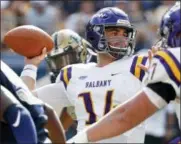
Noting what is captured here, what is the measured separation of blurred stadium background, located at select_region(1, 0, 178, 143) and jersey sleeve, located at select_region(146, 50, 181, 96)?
246 inches

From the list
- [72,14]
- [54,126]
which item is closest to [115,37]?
[54,126]

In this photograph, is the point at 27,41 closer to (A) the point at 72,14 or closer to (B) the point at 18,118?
(B) the point at 18,118

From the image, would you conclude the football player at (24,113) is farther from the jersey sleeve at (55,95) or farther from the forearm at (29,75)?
the jersey sleeve at (55,95)

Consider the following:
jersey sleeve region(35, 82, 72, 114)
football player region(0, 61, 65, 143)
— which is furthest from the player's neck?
football player region(0, 61, 65, 143)

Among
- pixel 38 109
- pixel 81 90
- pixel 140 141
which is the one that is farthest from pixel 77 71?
pixel 38 109

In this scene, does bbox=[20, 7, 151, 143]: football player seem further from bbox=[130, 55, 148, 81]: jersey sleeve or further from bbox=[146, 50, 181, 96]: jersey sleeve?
bbox=[146, 50, 181, 96]: jersey sleeve

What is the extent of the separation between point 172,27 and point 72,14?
699cm

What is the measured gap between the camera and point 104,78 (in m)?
5.36

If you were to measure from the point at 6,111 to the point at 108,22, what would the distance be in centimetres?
172

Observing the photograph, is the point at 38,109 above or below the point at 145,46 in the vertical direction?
above

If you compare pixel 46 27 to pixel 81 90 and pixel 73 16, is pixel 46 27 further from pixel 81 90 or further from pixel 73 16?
pixel 81 90

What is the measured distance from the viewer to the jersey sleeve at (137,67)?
5.26 meters

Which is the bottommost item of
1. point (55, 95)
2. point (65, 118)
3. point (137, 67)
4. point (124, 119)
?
point (65, 118)

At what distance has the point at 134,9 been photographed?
10734 millimetres
